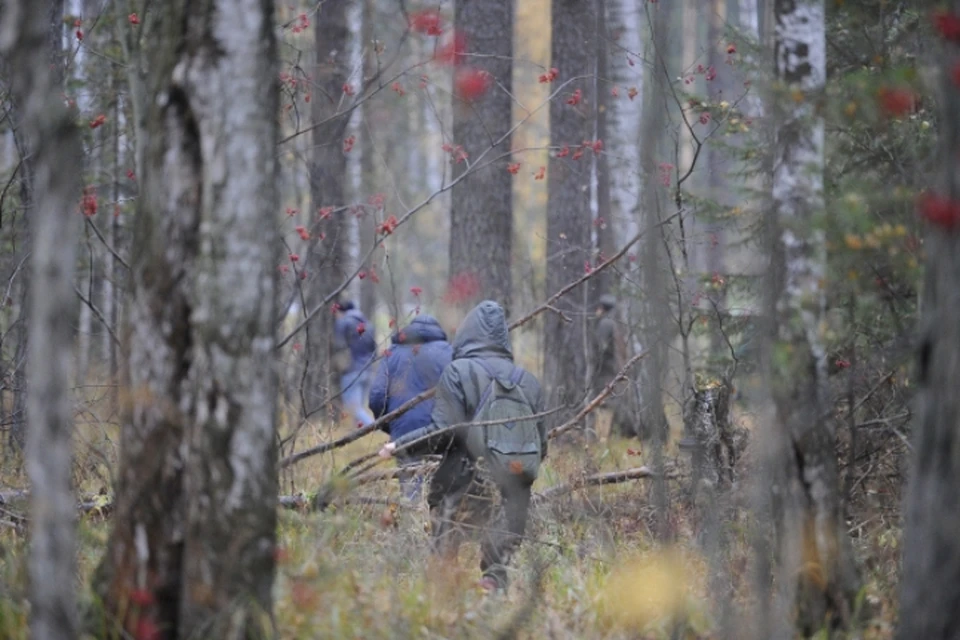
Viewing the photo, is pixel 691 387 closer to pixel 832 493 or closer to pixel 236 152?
pixel 832 493

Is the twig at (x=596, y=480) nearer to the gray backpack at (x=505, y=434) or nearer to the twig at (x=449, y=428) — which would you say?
the gray backpack at (x=505, y=434)

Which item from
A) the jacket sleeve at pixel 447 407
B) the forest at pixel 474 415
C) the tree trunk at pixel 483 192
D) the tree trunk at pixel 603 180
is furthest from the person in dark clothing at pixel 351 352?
the jacket sleeve at pixel 447 407

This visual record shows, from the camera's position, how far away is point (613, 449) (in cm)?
1194

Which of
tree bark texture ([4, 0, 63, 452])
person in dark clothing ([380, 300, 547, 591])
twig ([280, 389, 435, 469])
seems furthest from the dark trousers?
tree bark texture ([4, 0, 63, 452])

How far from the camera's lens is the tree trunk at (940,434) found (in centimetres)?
430

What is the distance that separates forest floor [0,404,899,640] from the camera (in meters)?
5.57

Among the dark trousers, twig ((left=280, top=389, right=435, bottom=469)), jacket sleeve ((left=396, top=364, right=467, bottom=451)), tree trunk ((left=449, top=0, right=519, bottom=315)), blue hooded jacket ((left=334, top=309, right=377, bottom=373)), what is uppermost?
tree trunk ((left=449, top=0, right=519, bottom=315))

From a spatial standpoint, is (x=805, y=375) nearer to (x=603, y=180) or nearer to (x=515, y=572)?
(x=515, y=572)

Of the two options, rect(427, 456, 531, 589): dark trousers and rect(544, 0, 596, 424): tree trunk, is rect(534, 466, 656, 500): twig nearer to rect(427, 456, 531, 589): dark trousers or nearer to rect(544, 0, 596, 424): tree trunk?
rect(427, 456, 531, 589): dark trousers

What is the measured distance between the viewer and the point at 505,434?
7699 millimetres

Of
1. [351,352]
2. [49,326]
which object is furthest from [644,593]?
[351,352]

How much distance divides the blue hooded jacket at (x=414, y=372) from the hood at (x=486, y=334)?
169 cm

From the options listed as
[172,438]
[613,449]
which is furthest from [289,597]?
[613,449]

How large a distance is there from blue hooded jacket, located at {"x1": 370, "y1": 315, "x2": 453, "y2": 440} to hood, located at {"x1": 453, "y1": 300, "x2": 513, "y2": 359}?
→ 1691 mm
